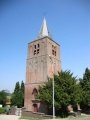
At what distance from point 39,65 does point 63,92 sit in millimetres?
12125

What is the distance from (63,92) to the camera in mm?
35219

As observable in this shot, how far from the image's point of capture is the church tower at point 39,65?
4377cm

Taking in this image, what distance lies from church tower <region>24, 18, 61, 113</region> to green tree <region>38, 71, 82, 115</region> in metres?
5.43

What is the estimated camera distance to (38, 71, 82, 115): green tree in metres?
34.7

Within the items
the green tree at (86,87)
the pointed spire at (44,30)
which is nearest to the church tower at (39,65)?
the pointed spire at (44,30)

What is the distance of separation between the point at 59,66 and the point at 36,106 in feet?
39.1

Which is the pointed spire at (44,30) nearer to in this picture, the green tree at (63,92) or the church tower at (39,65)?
the church tower at (39,65)

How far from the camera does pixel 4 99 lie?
221 ft

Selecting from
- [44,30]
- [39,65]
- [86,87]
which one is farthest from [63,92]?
[44,30]

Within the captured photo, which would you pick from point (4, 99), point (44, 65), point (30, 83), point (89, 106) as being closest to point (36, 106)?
point (30, 83)

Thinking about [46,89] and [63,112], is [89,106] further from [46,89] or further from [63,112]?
[46,89]

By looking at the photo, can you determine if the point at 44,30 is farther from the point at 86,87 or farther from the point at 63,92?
the point at 63,92

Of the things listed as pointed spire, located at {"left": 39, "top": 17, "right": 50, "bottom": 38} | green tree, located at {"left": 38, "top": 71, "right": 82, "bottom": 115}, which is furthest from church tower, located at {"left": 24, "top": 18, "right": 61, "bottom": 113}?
green tree, located at {"left": 38, "top": 71, "right": 82, "bottom": 115}

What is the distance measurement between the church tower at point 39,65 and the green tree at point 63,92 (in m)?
5.43
